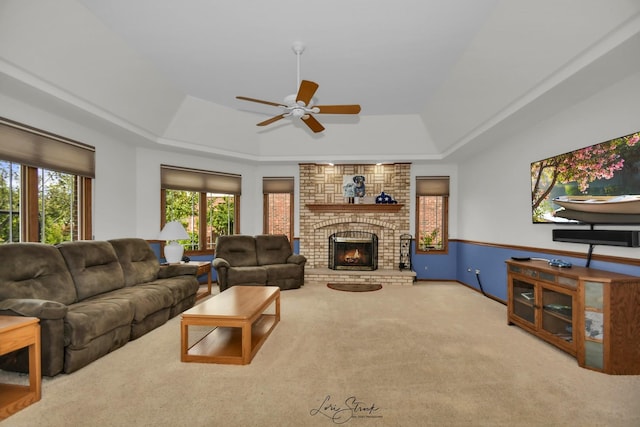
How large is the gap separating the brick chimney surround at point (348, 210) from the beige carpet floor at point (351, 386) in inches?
136

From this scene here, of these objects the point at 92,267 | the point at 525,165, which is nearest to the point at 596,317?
the point at 525,165

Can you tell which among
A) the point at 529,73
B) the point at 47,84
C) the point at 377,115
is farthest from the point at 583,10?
the point at 47,84

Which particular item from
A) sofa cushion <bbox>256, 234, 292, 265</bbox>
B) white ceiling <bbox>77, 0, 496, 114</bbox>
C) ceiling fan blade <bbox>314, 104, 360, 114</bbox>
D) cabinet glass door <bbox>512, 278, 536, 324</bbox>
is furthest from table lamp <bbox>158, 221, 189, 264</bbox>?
cabinet glass door <bbox>512, 278, 536, 324</bbox>

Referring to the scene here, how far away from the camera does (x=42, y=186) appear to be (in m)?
3.97

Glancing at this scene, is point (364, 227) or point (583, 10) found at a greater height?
point (583, 10)

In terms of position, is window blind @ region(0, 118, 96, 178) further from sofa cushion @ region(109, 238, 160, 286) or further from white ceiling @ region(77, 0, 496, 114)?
white ceiling @ region(77, 0, 496, 114)

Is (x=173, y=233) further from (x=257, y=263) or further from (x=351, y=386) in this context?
(x=351, y=386)

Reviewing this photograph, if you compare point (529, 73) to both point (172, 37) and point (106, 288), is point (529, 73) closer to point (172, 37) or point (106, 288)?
point (172, 37)

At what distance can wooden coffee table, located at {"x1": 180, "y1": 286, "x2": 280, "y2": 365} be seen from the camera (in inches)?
111

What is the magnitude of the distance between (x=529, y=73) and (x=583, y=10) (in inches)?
32.4

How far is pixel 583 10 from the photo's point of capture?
Result: 2451 mm

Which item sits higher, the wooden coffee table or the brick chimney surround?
the brick chimney surround

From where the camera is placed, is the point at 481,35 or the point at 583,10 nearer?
the point at 583,10

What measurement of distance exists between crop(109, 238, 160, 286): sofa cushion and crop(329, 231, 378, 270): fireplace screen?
12.0ft
